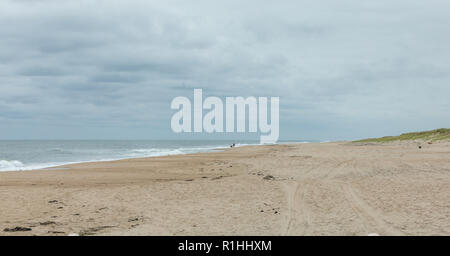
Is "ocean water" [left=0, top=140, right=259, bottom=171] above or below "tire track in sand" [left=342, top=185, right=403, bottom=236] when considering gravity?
below

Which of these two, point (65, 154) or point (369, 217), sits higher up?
point (369, 217)

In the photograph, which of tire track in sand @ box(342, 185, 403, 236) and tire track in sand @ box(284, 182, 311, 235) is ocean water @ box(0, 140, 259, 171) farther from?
tire track in sand @ box(342, 185, 403, 236)

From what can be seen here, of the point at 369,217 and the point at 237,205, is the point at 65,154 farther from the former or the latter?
the point at 369,217

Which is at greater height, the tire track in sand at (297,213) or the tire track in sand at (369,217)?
the tire track in sand at (369,217)

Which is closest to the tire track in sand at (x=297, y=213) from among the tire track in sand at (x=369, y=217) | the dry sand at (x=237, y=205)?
the dry sand at (x=237, y=205)

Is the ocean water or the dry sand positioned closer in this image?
the dry sand

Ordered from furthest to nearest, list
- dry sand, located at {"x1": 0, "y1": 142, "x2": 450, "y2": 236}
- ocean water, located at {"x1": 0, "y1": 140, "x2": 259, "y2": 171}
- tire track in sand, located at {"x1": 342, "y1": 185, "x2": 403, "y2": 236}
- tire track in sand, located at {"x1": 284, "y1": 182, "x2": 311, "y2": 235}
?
1. ocean water, located at {"x1": 0, "y1": 140, "x2": 259, "y2": 171}
2. dry sand, located at {"x1": 0, "y1": 142, "x2": 450, "y2": 236}
3. tire track in sand, located at {"x1": 284, "y1": 182, "x2": 311, "y2": 235}
4. tire track in sand, located at {"x1": 342, "y1": 185, "x2": 403, "y2": 236}

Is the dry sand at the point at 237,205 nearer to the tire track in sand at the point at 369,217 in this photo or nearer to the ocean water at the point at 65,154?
the tire track in sand at the point at 369,217

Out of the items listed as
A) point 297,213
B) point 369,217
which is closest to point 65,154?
point 297,213

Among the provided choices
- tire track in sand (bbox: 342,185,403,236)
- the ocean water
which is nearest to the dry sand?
tire track in sand (bbox: 342,185,403,236)

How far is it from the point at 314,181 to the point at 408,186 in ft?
12.6

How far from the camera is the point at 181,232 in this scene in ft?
27.2

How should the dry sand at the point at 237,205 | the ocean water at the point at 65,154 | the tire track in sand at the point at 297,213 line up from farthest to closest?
the ocean water at the point at 65,154 → the dry sand at the point at 237,205 → the tire track in sand at the point at 297,213
